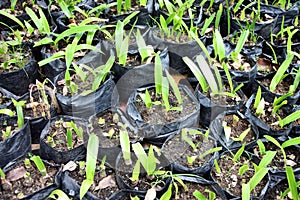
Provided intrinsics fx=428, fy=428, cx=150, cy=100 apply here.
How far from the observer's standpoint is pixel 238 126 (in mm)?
2656

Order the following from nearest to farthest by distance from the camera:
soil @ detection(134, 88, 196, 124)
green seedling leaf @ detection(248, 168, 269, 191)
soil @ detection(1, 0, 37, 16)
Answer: green seedling leaf @ detection(248, 168, 269, 191)
soil @ detection(134, 88, 196, 124)
soil @ detection(1, 0, 37, 16)

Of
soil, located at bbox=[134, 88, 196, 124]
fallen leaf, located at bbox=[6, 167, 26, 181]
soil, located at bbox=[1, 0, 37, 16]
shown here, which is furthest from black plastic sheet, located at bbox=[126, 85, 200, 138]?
soil, located at bbox=[1, 0, 37, 16]

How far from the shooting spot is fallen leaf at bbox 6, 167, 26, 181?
7.47 ft

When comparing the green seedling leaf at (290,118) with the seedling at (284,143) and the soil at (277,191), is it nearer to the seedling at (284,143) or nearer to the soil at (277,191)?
the seedling at (284,143)

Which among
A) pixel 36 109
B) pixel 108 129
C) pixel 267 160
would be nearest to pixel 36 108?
pixel 36 109

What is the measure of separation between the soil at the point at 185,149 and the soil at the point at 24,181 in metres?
0.65

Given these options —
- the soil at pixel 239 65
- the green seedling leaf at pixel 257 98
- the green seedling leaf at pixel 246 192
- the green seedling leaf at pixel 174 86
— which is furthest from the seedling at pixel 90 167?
the soil at pixel 239 65

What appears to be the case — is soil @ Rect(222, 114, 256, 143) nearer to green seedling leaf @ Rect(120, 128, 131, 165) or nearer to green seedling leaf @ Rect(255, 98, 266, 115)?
green seedling leaf @ Rect(255, 98, 266, 115)

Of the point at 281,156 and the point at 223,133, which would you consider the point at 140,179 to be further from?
the point at 281,156

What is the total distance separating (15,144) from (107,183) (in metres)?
0.59

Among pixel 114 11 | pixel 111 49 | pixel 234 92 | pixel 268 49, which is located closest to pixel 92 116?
pixel 111 49

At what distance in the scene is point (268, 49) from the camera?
3.29 m

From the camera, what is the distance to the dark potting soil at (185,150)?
7.91ft

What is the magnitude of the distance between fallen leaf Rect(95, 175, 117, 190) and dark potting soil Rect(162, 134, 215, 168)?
33 cm
